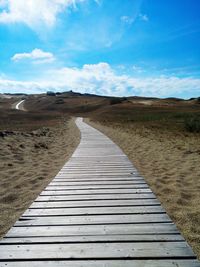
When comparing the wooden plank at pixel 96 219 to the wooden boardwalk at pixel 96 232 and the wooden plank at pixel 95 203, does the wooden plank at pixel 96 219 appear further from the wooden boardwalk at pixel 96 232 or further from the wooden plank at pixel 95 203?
the wooden plank at pixel 95 203

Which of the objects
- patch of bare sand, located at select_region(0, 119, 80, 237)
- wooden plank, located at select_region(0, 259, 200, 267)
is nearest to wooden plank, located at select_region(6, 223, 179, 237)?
wooden plank, located at select_region(0, 259, 200, 267)

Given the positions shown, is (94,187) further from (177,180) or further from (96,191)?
(177,180)

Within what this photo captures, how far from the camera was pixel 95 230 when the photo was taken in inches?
142

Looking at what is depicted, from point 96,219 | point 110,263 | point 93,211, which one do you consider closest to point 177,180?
point 93,211

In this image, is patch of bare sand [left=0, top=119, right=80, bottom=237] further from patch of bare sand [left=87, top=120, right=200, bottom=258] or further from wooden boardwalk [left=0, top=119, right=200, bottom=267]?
patch of bare sand [left=87, top=120, right=200, bottom=258]

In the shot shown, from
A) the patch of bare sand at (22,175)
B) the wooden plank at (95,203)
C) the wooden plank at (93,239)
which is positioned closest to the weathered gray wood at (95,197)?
the wooden plank at (95,203)

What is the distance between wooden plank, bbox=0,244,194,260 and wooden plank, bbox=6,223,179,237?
11.1 inches

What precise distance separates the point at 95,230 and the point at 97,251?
1.78 feet

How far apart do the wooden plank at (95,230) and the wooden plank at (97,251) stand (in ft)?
0.93

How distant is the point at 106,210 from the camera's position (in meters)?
4.30

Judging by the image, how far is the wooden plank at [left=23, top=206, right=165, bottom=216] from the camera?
4.19m

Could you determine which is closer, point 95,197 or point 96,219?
point 96,219

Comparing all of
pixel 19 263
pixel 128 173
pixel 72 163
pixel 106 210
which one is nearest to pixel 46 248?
pixel 19 263

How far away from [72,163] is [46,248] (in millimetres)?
5164
